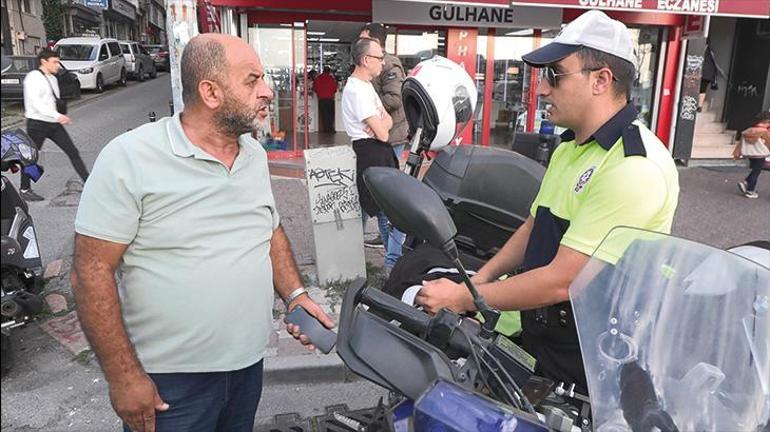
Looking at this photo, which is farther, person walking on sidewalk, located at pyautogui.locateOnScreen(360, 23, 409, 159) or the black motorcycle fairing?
person walking on sidewalk, located at pyautogui.locateOnScreen(360, 23, 409, 159)

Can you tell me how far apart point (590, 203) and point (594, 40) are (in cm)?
53

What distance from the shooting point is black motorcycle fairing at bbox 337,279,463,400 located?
1.39 meters

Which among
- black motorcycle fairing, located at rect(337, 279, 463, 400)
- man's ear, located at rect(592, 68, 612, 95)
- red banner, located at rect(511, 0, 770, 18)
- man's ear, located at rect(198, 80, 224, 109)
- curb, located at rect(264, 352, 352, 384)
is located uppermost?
red banner, located at rect(511, 0, 770, 18)

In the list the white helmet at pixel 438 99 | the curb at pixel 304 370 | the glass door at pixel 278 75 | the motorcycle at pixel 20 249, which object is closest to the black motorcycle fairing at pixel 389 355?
the white helmet at pixel 438 99

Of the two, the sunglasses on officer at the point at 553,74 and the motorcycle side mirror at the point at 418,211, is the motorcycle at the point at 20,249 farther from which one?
the sunglasses on officer at the point at 553,74

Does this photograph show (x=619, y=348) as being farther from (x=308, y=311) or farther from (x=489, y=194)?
(x=489, y=194)

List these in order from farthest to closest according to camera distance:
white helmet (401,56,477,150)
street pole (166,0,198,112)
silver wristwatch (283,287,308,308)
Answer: street pole (166,0,198,112) → white helmet (401,56,477,150) → silver wristwatch (283,287,308,308)

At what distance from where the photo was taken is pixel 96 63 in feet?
24.5

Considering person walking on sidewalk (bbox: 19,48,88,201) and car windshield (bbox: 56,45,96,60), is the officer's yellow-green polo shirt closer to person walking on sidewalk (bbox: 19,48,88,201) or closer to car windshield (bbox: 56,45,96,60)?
car windshield (bbox: 56,45,96,60)

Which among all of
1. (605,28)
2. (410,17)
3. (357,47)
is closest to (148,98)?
(410,17)

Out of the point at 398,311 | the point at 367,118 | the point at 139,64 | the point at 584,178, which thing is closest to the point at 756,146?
the point at 367,118

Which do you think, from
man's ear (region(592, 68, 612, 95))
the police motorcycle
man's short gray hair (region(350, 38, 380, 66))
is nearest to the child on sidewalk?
man's short gray hair (region(350, 38, 380, 66))

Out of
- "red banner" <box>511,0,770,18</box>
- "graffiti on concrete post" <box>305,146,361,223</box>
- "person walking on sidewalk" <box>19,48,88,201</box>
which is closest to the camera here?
"graffiti on concrete post" <box>305,146,361,223</box>

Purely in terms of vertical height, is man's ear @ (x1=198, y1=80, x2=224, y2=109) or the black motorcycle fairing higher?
man's ear @ (x1=198, y1=80, x2=224, y2=109)
